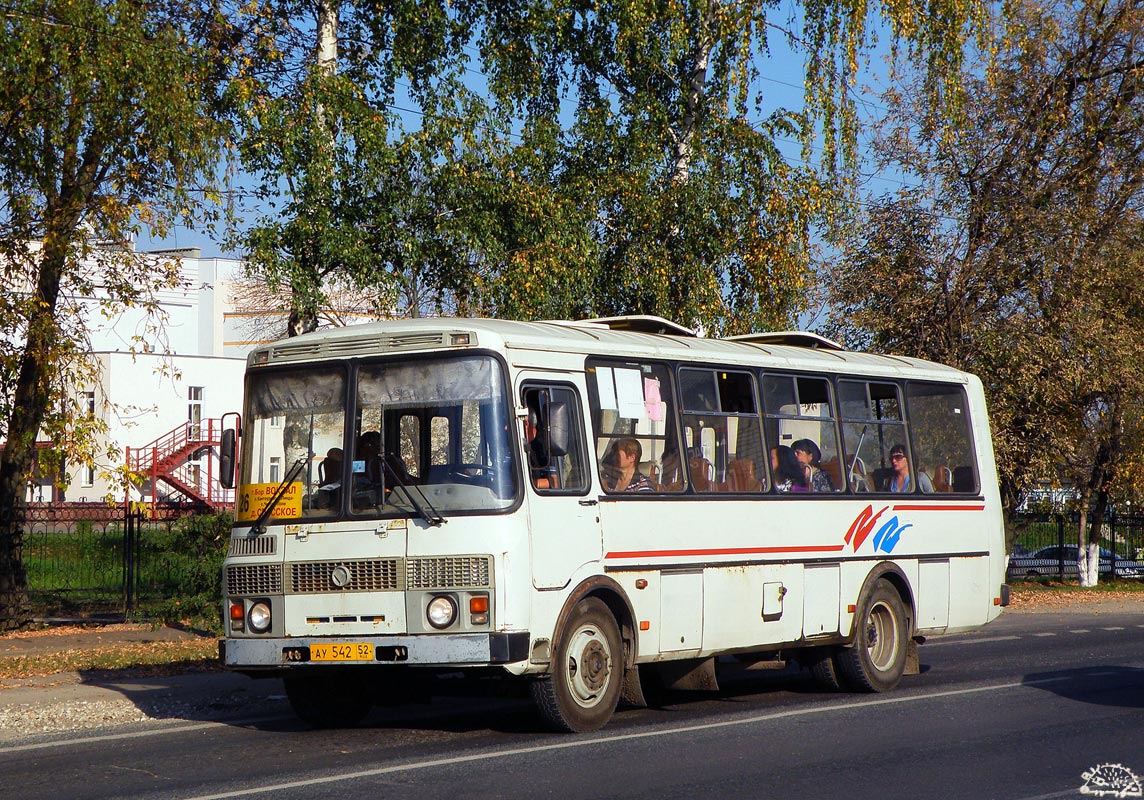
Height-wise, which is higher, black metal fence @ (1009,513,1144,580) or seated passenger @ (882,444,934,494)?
seated passenger @ (882,444,934,494)

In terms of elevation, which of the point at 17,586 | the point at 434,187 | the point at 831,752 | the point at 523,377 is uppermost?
the point at 434,187

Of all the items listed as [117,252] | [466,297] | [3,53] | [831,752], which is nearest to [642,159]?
[466,297]

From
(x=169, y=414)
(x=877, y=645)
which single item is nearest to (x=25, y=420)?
(x=877, y=645)

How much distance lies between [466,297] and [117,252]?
17.1 feet

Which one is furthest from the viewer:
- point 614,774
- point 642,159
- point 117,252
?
point 642,159

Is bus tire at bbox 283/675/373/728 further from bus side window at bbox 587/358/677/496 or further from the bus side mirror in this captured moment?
bus side window at bbox 587/358/677/496

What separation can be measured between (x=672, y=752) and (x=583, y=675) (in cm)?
118

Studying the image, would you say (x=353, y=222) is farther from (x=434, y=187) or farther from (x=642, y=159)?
(x=642, y=159)

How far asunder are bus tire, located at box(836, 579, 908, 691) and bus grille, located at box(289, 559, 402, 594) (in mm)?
5075

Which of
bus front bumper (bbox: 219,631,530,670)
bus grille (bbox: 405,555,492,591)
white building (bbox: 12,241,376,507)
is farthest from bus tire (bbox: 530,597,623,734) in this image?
white building (bbox: 12,241,376,507)

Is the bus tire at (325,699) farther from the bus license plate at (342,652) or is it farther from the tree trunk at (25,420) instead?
the tree trunk at (25,420)

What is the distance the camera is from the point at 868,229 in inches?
1048

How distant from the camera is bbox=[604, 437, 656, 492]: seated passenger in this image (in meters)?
11.4

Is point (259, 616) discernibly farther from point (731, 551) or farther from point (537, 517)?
point (731, 551)
